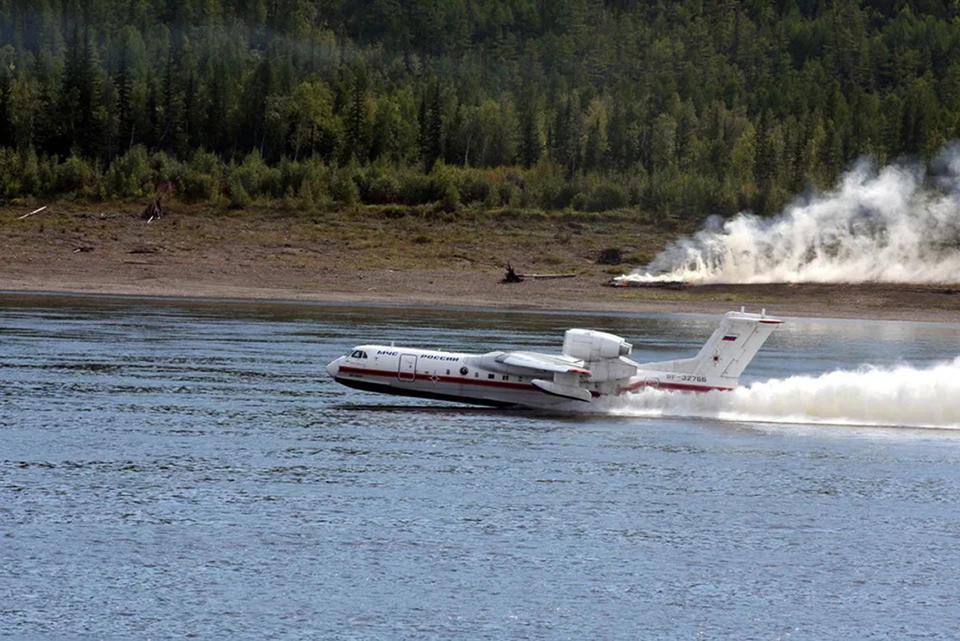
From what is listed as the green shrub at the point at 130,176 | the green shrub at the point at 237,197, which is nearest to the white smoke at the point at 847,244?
the green shrub at the point at 237,197

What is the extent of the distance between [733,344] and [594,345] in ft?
17.9

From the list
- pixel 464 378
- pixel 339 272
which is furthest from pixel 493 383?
pixel 339 272

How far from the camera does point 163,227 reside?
12469 centimetres

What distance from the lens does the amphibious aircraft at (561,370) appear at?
5462 cm

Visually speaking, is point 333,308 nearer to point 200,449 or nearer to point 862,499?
point 200,449

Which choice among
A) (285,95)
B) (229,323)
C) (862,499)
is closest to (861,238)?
(229,323)

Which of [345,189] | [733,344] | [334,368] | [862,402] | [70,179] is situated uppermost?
[70,179]

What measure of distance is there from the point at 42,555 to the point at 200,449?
13.4 meters

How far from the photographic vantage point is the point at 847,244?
112062 mm

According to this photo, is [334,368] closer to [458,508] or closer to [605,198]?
[458,508]

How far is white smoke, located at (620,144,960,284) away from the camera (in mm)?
111188

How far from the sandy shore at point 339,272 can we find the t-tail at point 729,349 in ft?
150

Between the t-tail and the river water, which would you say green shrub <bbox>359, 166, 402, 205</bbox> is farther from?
the t-tail

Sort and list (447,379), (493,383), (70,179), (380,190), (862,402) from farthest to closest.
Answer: (380,190) < (70,179) < (862,402) < (493,383) < (447,379)
